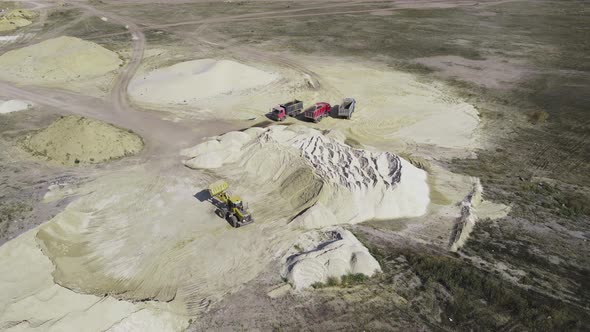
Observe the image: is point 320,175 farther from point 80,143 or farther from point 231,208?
point 80,143

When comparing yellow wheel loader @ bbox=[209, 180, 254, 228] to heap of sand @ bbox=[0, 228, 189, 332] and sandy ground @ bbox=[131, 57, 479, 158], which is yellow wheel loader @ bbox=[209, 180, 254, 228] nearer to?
heap of sand @ bbox=[0, 228, 189, 332]

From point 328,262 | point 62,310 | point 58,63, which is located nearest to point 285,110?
point 328,262

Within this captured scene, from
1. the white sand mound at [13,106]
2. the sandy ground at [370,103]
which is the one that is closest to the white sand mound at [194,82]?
the sandy ground at [370,103]

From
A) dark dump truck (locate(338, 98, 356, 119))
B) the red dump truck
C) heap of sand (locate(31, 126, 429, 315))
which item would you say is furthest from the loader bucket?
dark dump truck (locate(338, 98, 356, 119))

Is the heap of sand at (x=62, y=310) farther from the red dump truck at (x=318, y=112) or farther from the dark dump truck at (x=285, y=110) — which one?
the red dump truck at (x=318, y=112)

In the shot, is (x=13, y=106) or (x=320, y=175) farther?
(x=13, y=106)

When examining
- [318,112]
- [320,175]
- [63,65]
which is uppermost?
→ [63,65]
